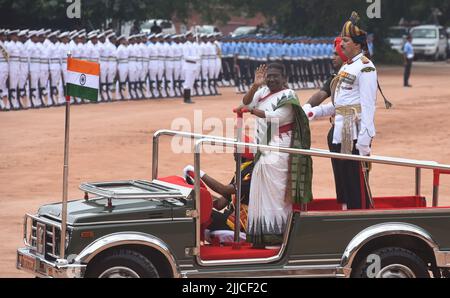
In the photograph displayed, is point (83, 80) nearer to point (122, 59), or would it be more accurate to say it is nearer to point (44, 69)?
point (44, 69)

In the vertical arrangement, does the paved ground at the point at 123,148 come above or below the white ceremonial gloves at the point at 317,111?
below

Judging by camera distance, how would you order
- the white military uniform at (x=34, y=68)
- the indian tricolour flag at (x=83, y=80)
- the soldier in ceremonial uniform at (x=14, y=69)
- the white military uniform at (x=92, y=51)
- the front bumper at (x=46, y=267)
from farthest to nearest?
1. the white military uniform at (x=92, y=51)
2. the white military uniform at (x=34, y=68)
3. the soldier in ceremonial uniform at (x=14, y=69)
4. the indian tricolour flag at (x=83, y=80)
5. the front bumper at (x=46, y=267)

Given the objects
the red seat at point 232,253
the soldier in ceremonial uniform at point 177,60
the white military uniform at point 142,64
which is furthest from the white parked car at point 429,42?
the red seat at point 232,253

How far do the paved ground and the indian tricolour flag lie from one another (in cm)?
215

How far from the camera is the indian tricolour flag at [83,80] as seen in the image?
7.78m

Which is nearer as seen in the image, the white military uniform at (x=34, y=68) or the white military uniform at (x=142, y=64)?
the white military uniform at (x=34, y=68)

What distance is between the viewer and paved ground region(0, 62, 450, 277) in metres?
14.0

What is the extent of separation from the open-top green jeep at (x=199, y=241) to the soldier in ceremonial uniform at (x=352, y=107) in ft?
2.57

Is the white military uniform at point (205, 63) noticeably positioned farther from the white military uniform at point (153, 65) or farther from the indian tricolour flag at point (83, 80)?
the indian tricolour flag at point (83, 80)

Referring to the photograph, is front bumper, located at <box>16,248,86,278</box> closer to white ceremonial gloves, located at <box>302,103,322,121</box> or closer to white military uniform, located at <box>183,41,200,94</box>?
white ceremonial gloves, located at <box>302,103,322,121</box>

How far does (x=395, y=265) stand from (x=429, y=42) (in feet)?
142

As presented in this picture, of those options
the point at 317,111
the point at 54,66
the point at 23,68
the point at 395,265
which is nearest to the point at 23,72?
the point at 23,68
